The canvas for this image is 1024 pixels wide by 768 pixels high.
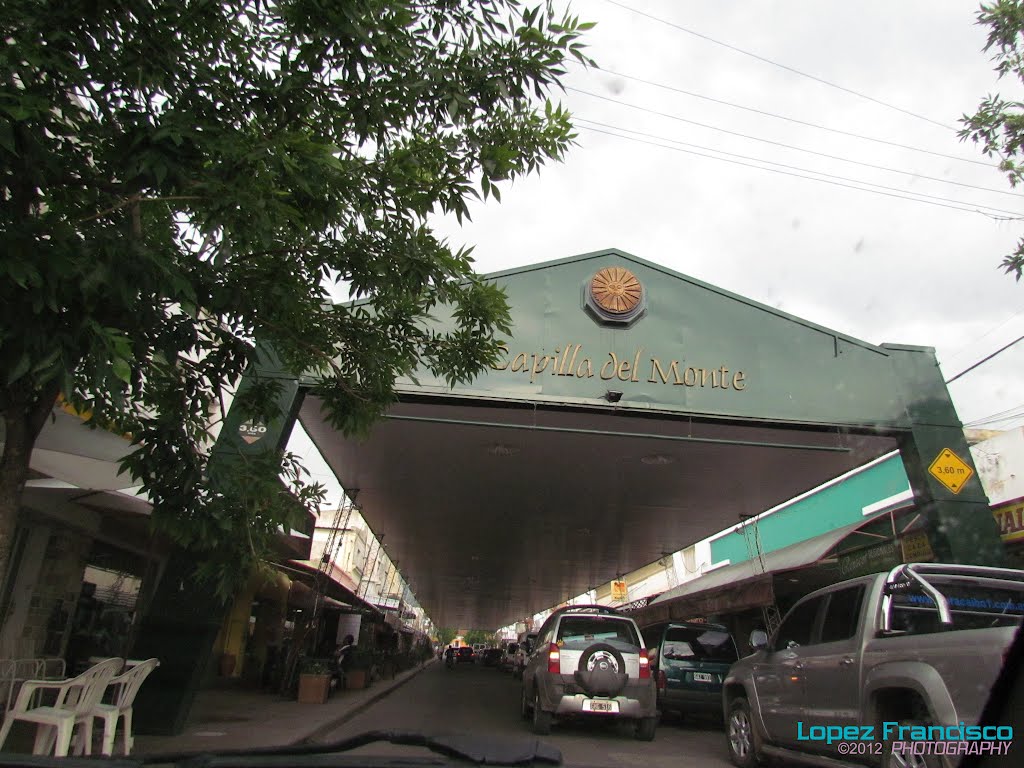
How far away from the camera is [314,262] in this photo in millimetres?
5504

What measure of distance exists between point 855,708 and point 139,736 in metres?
7.60

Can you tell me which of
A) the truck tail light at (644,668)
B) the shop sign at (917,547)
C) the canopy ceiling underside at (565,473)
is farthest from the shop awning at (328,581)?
the shop sign at (917,547)

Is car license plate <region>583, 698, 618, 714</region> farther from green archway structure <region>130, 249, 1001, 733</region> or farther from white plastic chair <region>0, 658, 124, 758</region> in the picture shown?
white plastic chair <region>0, 658, 124, 758</region>

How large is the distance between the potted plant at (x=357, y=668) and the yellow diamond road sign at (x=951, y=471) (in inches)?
556

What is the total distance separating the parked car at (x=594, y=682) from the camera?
964cm

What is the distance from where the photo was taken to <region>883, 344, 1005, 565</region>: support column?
10.4 m

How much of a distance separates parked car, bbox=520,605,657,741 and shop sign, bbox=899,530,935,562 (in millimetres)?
4855

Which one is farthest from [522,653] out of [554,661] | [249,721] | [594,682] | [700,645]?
[594,682]

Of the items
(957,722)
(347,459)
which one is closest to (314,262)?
(957,722)

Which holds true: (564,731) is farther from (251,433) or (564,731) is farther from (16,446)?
(16,446)

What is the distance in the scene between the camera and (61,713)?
5.76m

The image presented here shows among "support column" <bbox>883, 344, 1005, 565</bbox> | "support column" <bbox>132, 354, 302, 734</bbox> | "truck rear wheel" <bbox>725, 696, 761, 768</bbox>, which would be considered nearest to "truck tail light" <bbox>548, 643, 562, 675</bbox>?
"truck rear wheel" <bbox>725, 696, 761, 768</bbox>

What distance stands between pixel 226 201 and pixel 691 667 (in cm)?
1203

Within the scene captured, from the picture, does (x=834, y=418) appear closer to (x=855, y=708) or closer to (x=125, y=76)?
(x=855, y=708)
